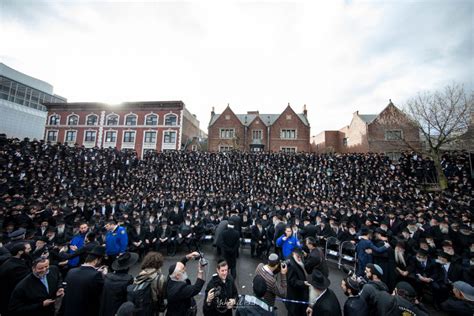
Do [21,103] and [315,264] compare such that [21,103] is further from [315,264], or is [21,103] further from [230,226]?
[315,264]

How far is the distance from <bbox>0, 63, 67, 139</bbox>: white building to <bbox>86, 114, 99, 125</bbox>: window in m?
12.5

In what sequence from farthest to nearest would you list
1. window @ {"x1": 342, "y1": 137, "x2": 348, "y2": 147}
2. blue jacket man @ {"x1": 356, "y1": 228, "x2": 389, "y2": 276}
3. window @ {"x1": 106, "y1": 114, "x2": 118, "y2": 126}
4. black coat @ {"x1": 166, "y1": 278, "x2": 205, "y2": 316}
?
window @ {"x1": 106, "y1": 114, "x2": 118, "y2": 126} → window @ {"x1": 342, "y1": 137, "x2": 348, "y2": 147} → blue jacket man @ {"x1": 356, "y1": 228, "x2": 389, "y2": 276} → black coat @ {"x1": 166, "y1": 278, "x2": 205, "y2": 316}

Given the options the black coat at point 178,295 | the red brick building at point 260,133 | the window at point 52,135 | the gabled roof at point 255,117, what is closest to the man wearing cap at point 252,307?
the black coat at point 178,295

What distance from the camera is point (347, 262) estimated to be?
8922 millimetres

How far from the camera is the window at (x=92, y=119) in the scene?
38031mm

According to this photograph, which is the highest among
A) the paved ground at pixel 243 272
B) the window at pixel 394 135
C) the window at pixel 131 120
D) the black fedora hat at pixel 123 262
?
the window at pixel 131 120

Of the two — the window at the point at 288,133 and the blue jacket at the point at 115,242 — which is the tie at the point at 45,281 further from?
the window at the point at 288,133

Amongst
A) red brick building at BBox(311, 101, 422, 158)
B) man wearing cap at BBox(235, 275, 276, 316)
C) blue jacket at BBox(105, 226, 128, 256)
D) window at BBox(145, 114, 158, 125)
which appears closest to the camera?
man wearing cap at BBox(235, 275, 276, 316)

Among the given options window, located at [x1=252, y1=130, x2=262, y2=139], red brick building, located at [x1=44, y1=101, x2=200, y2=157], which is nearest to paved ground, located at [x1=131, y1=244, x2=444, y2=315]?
window, located at [x1=252, y1=130, x2=262, y2=139]

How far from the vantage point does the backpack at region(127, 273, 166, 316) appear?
3.04 metres

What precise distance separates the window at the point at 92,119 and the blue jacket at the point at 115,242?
39117 millimetres

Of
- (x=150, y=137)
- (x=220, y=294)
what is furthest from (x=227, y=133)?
(x=220, y=294)

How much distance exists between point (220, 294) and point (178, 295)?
2.24 ft

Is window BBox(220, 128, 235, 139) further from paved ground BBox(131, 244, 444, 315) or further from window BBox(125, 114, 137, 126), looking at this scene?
paved ground BBox(131, 244, 444, 315)
